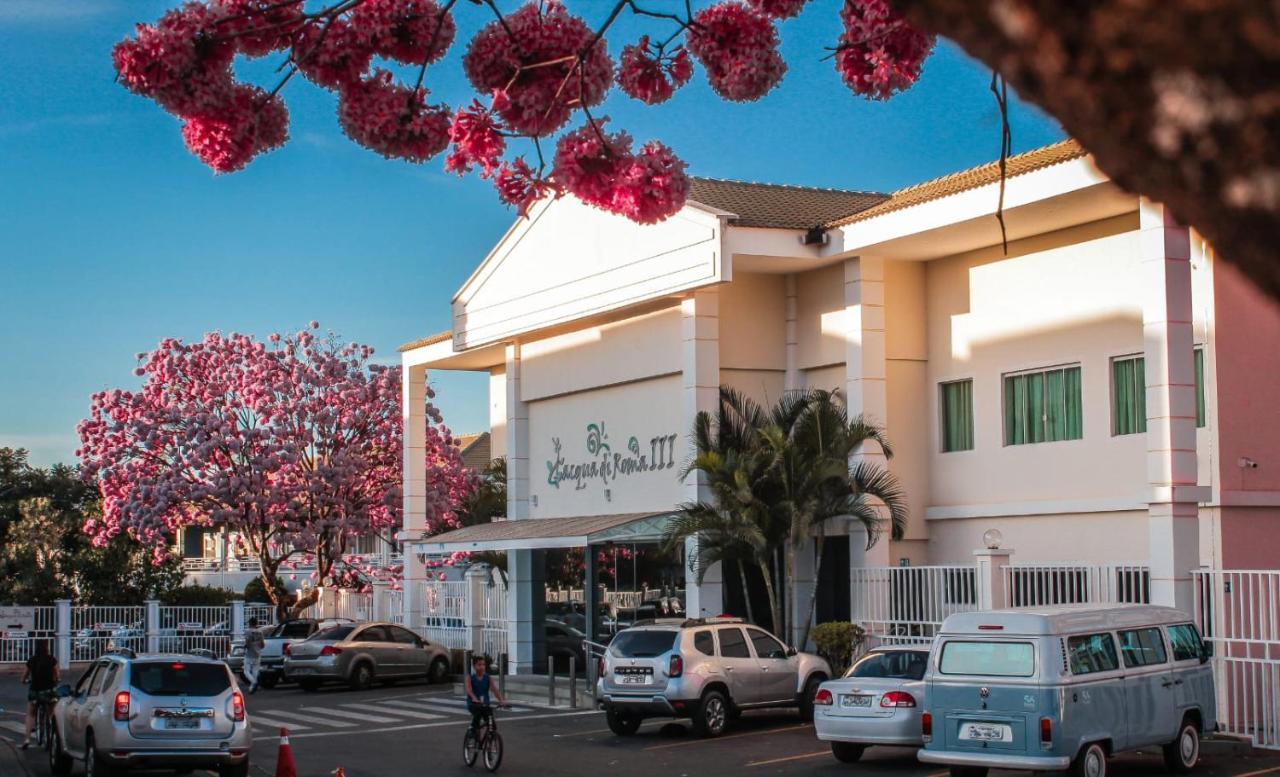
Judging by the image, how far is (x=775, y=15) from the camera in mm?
7758

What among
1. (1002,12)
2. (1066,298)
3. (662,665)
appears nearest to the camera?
(1002,12)

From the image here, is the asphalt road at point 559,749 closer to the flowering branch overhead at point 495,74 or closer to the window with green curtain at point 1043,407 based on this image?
the window with green curtain at point 1043,407

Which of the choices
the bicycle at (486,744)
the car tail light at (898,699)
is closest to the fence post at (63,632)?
the bicycle at (486,744)

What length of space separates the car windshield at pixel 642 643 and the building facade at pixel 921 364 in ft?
17.5

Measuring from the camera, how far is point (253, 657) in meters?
36.3

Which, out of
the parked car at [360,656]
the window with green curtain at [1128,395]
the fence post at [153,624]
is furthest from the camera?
the fence post at [153,624]

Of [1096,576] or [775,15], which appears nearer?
[775,15]

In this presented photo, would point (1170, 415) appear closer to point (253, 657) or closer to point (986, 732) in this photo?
Answer: point (986, 732)

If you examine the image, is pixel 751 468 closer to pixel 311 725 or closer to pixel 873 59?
pixel 311 725

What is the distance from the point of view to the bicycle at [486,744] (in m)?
19.4

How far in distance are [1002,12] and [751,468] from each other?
986 inches

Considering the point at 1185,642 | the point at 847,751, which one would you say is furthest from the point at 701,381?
the point at 1185,642

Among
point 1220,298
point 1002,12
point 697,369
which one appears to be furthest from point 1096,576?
point 1002,12

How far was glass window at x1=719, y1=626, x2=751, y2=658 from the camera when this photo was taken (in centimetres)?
2303
